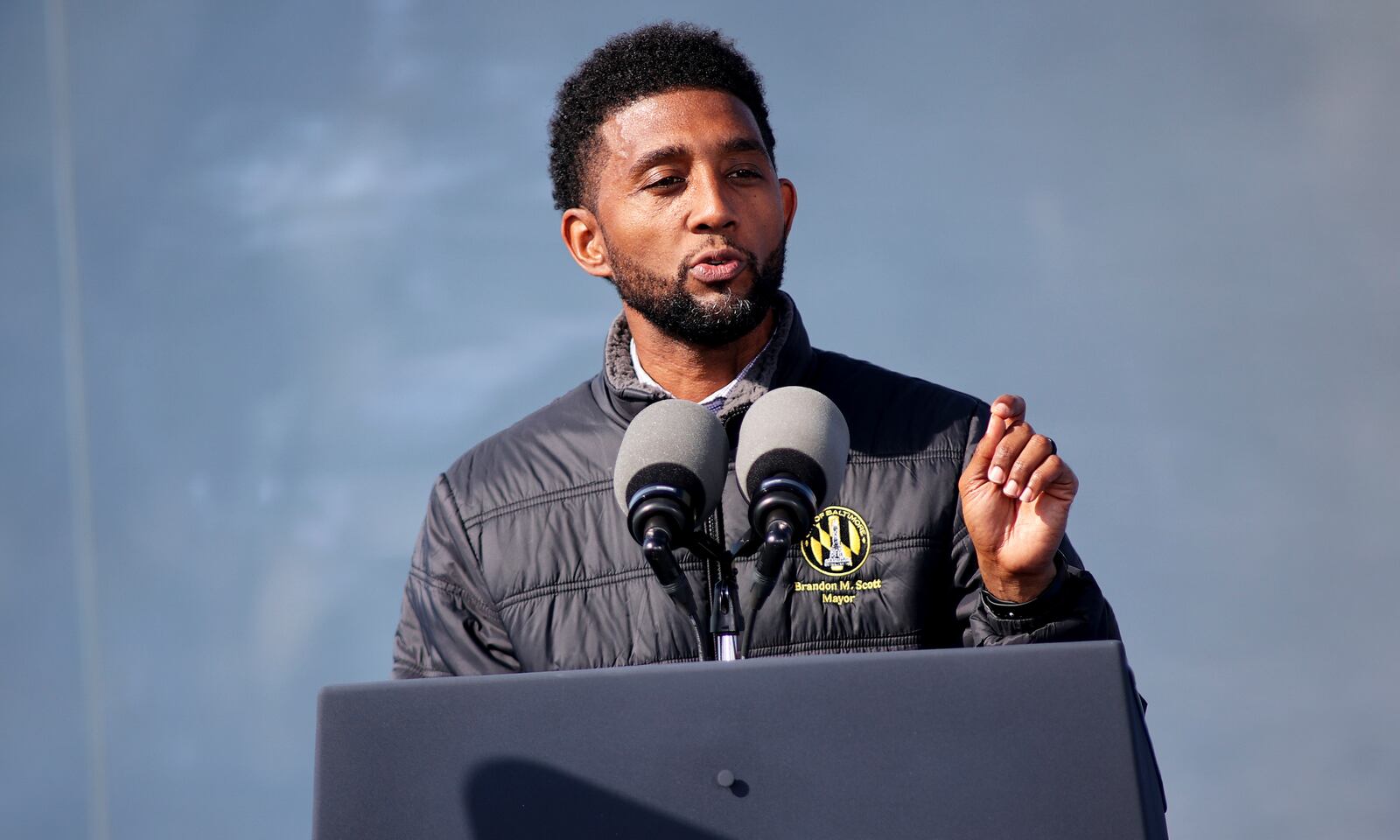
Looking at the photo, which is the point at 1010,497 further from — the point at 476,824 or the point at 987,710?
the point at 476,824

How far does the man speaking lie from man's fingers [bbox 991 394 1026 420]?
256mm

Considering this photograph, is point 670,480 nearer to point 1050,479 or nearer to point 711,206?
point 1050,479

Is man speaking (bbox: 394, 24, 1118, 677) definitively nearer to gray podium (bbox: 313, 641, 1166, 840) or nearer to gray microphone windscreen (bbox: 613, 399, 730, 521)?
gray microphone windscreen (bbox: 613, 399, 730, 521)

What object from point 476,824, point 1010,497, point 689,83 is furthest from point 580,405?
point 476,824

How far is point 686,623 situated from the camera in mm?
1718

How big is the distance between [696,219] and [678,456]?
2.20 ft

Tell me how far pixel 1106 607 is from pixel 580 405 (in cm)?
79

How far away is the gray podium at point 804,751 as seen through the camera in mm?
917

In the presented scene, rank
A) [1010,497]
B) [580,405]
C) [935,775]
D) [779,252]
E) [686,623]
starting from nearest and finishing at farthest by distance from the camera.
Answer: [935,775] → [1010,497] → [686,623] → [779,252] → [580,405]

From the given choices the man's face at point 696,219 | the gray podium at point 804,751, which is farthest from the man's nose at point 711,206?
the gray podium at point 804,751

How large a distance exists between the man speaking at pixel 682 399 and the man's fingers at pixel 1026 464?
0.23 metres

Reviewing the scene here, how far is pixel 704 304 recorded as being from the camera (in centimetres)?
182

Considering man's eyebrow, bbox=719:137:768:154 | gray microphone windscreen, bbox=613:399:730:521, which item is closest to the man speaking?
man's eyebrow, bbox=719:137:768:154

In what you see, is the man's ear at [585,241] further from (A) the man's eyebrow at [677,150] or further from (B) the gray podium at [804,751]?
(B) the gray podium at [804,751]
